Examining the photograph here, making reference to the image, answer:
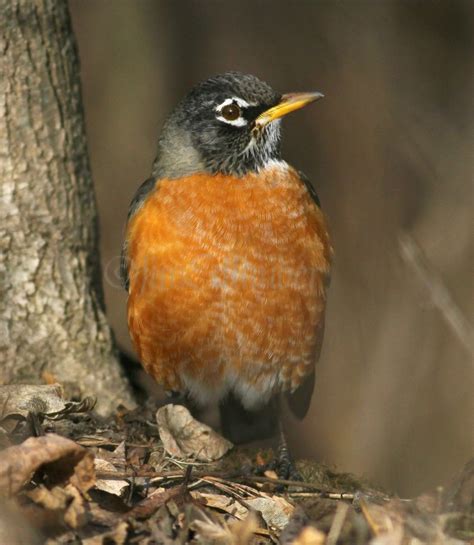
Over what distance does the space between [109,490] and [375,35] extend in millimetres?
9281

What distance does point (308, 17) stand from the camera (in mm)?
12773

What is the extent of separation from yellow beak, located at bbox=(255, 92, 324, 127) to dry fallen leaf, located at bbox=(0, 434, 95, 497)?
10.0 feet

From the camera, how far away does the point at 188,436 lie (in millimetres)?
5953

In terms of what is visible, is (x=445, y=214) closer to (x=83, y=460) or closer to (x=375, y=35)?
(x=375, y=35)

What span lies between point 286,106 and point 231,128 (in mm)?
471

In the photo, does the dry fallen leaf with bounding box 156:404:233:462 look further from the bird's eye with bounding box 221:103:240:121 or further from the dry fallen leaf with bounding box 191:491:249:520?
the bird's eye with bounding box 221:103:240:121

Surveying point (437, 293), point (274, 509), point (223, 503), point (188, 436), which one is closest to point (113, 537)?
point (223, 503)

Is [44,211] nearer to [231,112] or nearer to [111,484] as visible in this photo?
[231,112]

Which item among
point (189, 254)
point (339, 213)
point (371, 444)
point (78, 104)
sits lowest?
point (371, 444)

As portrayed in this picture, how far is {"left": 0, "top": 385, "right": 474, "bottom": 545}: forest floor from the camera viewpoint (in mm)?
4250

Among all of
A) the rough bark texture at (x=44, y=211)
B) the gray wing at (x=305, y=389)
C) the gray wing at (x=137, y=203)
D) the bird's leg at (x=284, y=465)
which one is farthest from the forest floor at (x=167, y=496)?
the gray wing at (x=137, y=203)

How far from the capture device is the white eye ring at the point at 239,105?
648 centimetres

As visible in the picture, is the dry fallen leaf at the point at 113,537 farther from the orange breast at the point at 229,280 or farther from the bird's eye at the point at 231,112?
the bird's eye at the point at 231,112

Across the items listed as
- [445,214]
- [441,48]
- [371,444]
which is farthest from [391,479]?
[441,48]
